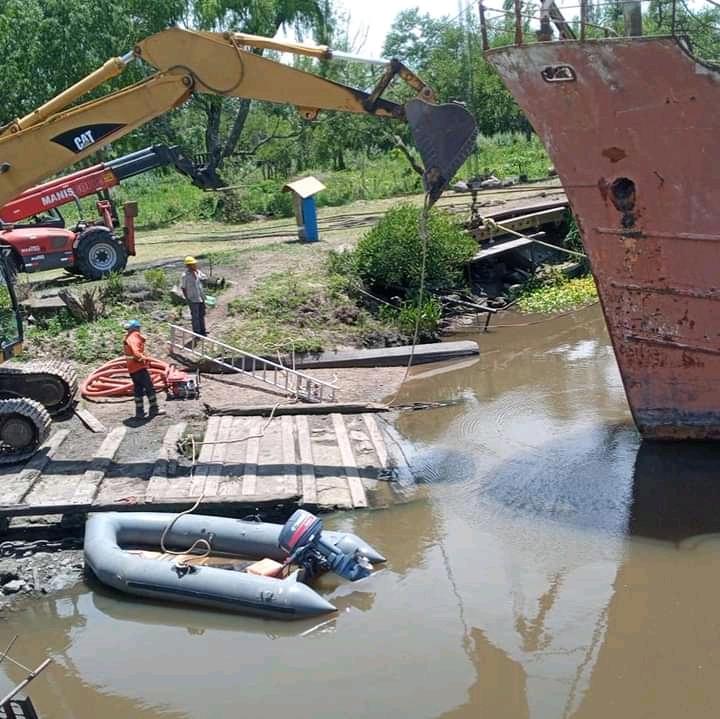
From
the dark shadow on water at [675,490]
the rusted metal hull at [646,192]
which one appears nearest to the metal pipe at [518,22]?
the rusted metal hull at [646,192]

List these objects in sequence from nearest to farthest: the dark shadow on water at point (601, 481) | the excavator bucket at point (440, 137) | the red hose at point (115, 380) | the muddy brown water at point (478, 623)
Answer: the muddy brown water at point (478, 623) → the dark shadow on water at point (601, 481) → the excavator bucket at point (440, 137) → the red hose at point (115, 380)

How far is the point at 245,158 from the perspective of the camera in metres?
34.5

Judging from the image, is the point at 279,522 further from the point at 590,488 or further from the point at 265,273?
the point at 265,273

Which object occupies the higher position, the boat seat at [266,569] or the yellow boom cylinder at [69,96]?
the yellow boom cylinder at [69,96]

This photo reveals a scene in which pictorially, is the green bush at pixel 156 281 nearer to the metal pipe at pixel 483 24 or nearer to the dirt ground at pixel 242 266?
the dirt ground at pixel 242 266

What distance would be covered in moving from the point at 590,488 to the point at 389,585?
2.55m

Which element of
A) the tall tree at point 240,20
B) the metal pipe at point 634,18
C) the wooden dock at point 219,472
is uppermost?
the tall tree at point 240,20

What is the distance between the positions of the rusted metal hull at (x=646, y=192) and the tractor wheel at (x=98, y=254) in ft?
29.4

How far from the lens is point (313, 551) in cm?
739

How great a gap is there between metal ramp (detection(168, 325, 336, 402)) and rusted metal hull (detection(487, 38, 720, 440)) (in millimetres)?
3748

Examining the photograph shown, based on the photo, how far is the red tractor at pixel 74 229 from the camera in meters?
15.6

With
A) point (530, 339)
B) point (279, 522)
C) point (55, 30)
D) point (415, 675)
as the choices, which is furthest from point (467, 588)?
point (55, 30)

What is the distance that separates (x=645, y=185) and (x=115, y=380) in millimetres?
6723

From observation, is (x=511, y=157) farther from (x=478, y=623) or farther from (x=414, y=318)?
(x=478, y=623)
